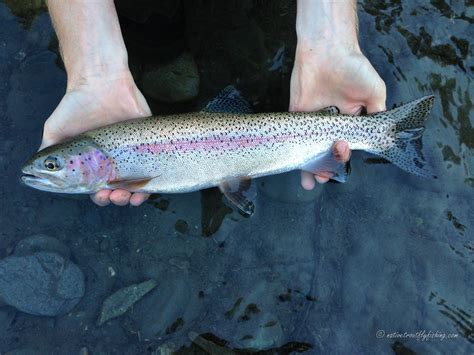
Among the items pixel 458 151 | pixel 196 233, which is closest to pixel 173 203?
pixel 196 233

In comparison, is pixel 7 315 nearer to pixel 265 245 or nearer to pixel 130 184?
pixel 130 184

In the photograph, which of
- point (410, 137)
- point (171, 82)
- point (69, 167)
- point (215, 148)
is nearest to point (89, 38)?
point (171, 82)

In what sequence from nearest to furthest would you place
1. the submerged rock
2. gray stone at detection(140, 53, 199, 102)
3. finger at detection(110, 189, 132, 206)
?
finger at detection(110, 189, 132, 206)
the submerged rock
gray stone at detection(140, 53, 199, 102)

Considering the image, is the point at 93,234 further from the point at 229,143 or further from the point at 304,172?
the point at 304,172

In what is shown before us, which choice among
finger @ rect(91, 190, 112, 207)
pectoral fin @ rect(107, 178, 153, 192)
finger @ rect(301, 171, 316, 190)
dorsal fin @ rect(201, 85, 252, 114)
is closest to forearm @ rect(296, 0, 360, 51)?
dorsal fin @ rect(201, 85, 252, 114)

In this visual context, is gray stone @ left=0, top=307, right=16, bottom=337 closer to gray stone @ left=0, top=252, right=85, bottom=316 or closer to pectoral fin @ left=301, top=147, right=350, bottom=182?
gray stone @ left=0, top=252, right=85, bottom=316

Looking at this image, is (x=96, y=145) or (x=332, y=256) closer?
(x=96, y=145)

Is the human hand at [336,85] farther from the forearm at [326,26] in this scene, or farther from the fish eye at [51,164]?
the fish eye at [51,164]
